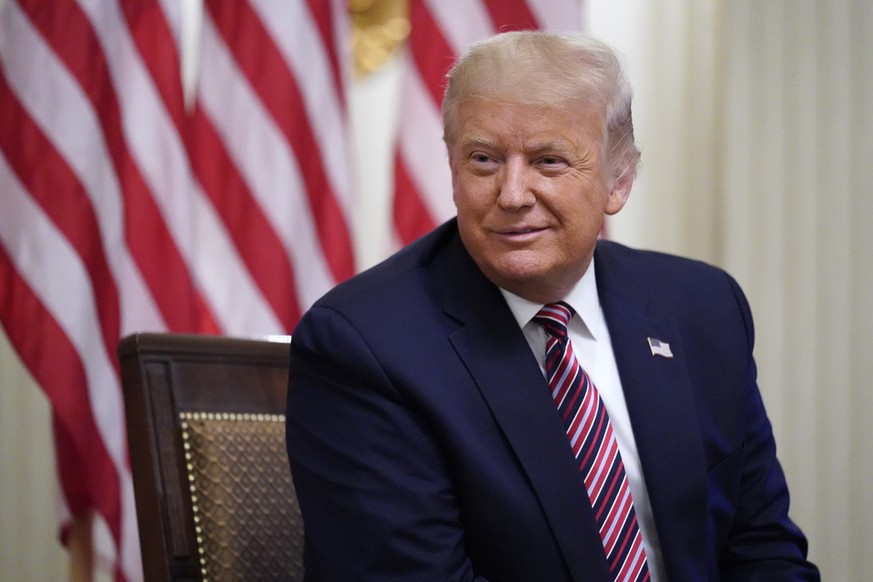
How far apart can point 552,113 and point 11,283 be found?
6.54 ft

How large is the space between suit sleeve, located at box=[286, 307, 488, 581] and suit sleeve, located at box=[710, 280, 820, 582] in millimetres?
563

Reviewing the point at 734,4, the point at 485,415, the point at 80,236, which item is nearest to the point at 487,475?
the point at 485,415

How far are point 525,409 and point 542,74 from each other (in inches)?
21.2

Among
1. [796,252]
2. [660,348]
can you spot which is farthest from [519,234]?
[796,252]

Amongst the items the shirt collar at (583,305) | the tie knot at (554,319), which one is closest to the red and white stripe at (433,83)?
the shirt collar at (583,305)

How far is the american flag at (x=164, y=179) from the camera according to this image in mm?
3180

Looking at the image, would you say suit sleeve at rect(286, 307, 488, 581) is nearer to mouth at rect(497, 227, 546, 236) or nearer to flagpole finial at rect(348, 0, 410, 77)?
mouth at rect(497, 227, 546, 236)

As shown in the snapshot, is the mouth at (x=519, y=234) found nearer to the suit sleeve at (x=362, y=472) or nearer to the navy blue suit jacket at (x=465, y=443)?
the navy blue suit jacket at (x=465, y=443)

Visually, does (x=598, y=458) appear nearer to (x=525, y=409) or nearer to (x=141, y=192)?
(x=525, y=409)

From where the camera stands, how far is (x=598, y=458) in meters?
1.79

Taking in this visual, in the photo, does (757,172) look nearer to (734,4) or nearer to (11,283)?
(734,4)

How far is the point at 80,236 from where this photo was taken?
3.22 metres

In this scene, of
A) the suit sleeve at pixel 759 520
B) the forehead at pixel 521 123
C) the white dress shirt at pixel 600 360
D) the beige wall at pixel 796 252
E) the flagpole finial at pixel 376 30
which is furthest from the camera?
the flagpole finial at pixel 376 30

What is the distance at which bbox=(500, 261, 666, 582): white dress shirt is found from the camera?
6.13 ft
